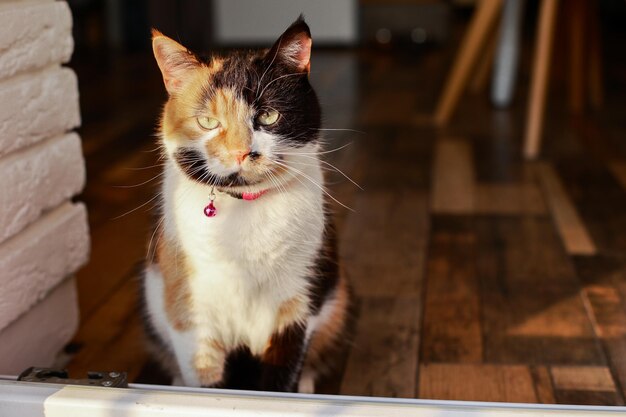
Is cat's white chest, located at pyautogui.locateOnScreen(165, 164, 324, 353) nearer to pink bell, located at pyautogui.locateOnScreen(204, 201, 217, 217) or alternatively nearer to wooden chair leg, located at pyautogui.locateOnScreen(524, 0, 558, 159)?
pink bell, located at pyautogui.locateOnScreen(204, 201, 217, 217)

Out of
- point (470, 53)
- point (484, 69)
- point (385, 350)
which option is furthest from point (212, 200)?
point (484, 69)

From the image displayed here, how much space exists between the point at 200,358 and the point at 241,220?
221mm

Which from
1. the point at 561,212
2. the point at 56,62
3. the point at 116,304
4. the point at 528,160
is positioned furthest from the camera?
the point at 528,160

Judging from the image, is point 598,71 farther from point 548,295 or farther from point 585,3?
point 548,295

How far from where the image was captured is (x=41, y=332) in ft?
4.39

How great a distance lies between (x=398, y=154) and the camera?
2754 mm

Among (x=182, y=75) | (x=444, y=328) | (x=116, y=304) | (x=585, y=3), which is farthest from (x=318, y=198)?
(x=585, y=3)

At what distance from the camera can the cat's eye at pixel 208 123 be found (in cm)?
100

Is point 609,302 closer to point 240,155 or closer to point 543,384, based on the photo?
point 543,384

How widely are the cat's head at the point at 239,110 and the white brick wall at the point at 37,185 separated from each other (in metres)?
0.29

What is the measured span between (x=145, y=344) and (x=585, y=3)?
255 cm

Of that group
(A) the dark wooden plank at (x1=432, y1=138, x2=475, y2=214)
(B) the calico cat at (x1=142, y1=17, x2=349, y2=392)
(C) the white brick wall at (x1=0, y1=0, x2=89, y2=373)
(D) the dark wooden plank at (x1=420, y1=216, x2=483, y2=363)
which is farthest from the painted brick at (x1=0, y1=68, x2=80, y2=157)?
(A) the dark wooden plank at (x1=432, y1=138, x2=475, y2=214)

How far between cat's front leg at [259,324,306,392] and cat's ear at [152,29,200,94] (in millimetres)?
374

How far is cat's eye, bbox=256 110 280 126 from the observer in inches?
39.5
